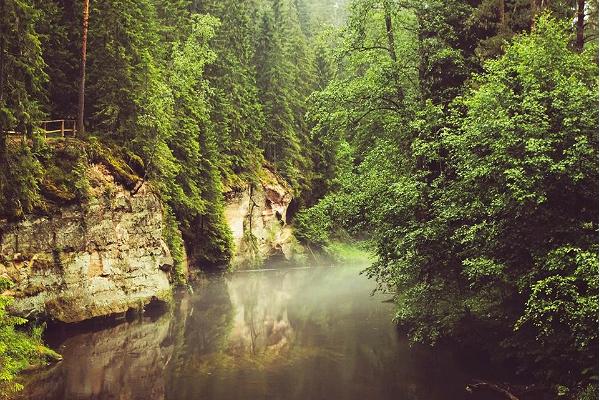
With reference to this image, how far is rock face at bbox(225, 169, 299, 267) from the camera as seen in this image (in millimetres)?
39625

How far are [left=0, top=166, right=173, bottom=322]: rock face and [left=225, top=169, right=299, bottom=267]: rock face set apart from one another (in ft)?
41.0

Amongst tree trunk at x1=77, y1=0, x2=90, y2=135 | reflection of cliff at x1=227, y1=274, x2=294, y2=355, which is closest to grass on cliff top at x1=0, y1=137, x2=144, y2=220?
tree trunk at x1=77, y1=0, x2=90, y2=135

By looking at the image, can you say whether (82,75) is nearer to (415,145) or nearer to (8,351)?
(8,351)

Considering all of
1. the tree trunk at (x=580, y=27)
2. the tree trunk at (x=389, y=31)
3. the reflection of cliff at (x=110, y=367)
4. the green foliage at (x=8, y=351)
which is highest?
the tree trunk at (x=389, y=31)

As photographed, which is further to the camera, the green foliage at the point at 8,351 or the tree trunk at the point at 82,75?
the tree trunk at the point at 82,75

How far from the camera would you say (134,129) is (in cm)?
2597

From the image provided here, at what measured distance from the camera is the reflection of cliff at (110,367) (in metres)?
14.3

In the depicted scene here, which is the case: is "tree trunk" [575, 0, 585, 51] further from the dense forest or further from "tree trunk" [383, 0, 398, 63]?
"tree trunk" [383, 0, 398, 63]

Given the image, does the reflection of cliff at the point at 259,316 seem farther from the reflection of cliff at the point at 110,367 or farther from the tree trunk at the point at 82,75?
the tree trunk at the point at 82,75

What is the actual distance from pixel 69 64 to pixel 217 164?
12.7 metres

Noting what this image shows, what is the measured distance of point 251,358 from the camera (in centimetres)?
1770

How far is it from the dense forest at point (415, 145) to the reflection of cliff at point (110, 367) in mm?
1065

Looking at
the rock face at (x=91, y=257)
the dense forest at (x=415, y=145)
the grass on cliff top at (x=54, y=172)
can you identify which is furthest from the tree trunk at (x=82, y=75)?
the rock face at (x=91, y=257)

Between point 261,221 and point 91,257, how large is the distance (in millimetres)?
20594
